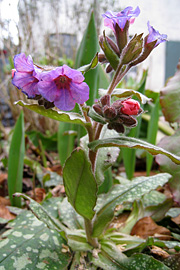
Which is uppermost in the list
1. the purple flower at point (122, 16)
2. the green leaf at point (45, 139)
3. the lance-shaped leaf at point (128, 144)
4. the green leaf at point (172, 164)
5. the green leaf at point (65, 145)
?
the purple flower at point (122, 16)

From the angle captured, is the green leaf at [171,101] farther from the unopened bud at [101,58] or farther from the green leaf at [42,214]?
the green leaf at [42,214]

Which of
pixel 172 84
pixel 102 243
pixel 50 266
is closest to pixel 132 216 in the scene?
pixel 102 243

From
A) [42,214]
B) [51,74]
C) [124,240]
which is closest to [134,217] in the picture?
[124,240]

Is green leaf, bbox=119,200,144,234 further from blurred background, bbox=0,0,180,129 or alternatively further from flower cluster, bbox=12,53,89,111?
blurred background, bbox=0,0,180,129

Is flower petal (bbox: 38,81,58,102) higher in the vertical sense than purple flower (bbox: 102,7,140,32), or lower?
lower

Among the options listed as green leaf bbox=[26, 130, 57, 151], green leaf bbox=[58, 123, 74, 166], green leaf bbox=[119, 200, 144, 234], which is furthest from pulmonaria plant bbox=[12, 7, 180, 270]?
green leaf bbox=[26, 130, 57, 151]

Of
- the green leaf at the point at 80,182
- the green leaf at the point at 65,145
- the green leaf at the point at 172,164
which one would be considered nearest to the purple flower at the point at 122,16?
the green leaf at the point at 80,182
